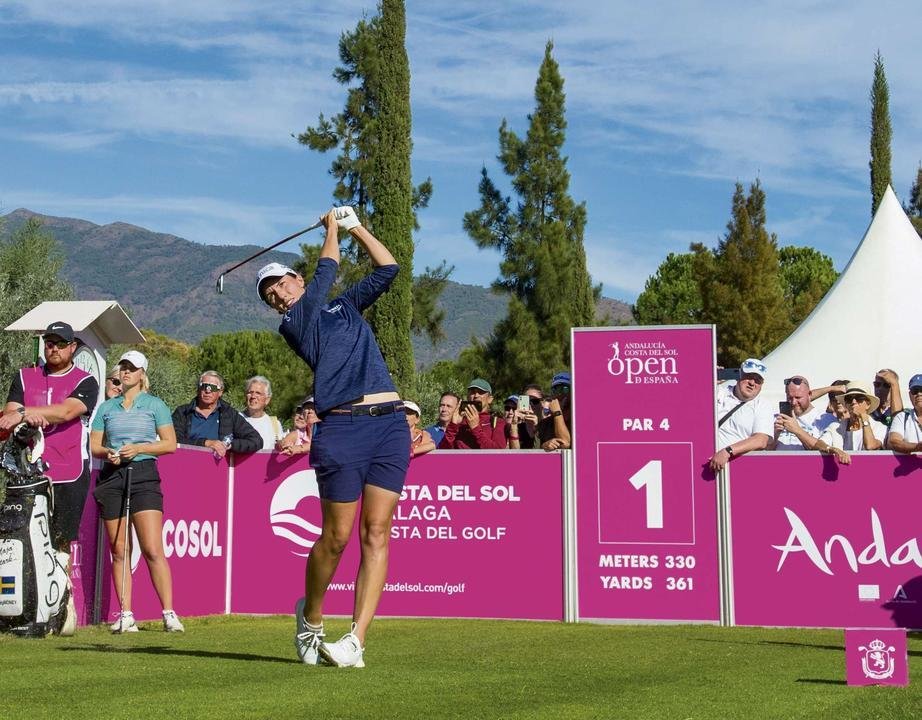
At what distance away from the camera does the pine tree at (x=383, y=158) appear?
35719 millimetres

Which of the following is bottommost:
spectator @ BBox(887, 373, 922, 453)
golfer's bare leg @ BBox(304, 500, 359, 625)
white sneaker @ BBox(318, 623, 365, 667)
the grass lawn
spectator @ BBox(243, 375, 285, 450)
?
the grass lawn

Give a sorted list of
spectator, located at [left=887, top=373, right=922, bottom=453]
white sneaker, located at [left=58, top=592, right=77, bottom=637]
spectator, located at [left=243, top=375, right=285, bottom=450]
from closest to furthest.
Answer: white sneaker, located at [left=58, top=592, right=77, bottom=637]
spectator, located at [left=887, top=373, right=922, bottom=453]
spectator, located at [left=243, top=375, right=285, bottom=450]

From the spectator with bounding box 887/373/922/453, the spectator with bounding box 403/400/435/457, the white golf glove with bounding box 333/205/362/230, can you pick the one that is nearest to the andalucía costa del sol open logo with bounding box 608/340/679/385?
the spectator with bounding box 403/400/435/457

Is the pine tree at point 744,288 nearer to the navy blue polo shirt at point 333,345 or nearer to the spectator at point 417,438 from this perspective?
the spectator at point 417,438

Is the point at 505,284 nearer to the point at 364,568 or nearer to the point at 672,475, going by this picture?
the point at 672,475

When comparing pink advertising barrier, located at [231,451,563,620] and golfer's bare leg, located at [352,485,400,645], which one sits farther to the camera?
pink advertising barrier, located at [231,451,563,620]

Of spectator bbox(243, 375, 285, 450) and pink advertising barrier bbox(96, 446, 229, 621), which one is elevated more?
spectator bbox(243, 375, 285, 450)

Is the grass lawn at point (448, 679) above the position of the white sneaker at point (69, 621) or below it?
below

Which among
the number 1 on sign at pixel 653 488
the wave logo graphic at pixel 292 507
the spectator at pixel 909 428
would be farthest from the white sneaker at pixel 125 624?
the spectator at pixel 909 428

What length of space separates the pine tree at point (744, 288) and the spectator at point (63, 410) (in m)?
40.1

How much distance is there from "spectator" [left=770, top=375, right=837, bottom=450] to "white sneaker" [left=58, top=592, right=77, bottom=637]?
18.1 feet

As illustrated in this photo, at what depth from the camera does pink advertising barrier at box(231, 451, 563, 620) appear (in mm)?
10969

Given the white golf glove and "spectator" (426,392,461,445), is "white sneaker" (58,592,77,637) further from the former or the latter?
"spectator" (426,392,461,445)

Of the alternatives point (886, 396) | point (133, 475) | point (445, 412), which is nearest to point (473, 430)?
point (445, 412)
